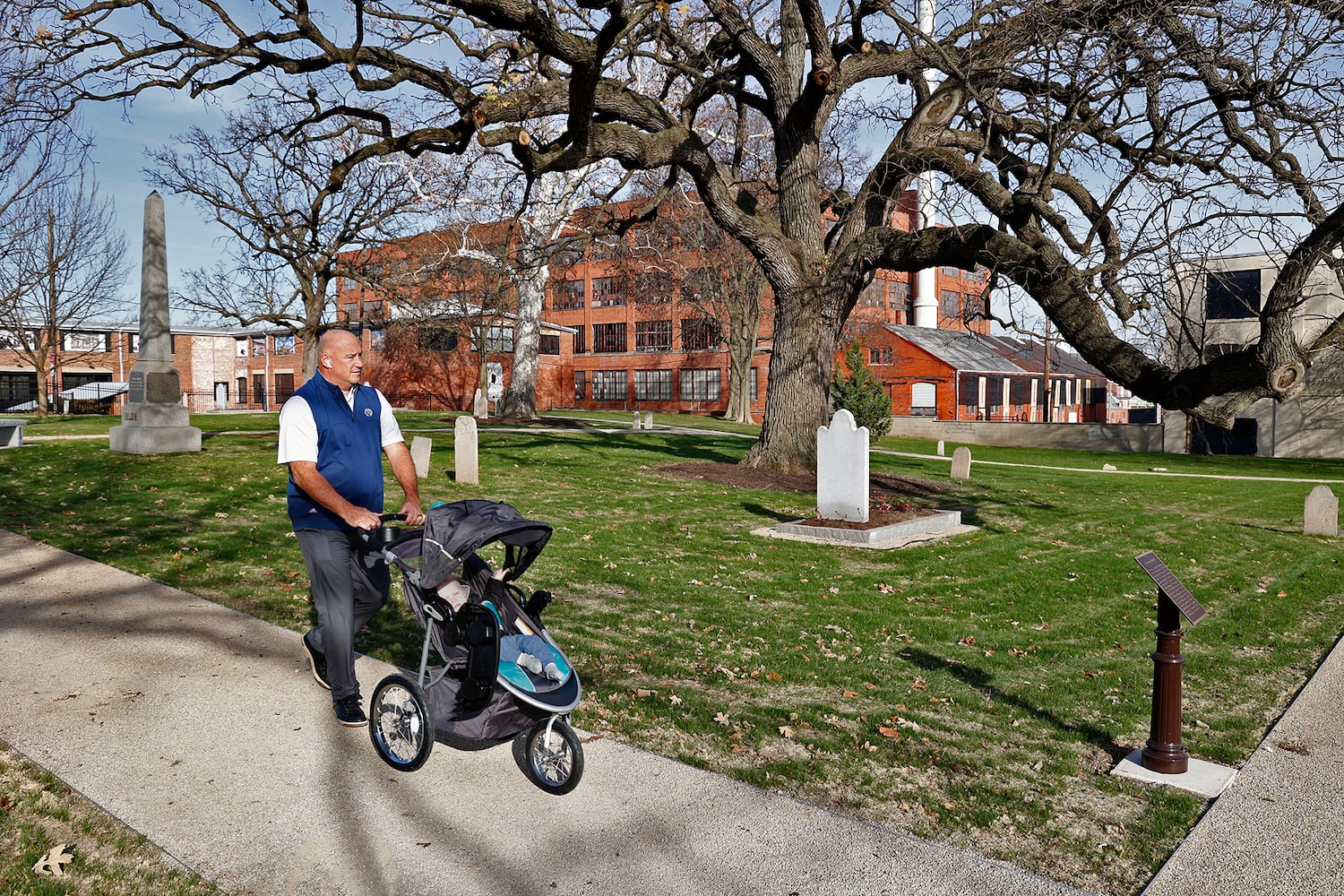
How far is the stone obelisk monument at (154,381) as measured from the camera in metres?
18.3

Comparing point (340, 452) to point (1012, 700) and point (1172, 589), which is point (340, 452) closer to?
point (1172, 589)

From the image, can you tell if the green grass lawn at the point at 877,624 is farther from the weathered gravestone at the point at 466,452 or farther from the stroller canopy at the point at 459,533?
the stroller canopy at the point at 459,533

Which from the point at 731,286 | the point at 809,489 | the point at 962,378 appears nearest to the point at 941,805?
the point at 809,489

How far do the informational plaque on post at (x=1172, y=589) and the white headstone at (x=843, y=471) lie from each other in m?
7.81

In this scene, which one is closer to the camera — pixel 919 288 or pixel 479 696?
pixel 479 696

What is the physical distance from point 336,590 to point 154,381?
52.8ft

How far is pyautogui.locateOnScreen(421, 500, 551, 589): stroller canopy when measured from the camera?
434 centimetres

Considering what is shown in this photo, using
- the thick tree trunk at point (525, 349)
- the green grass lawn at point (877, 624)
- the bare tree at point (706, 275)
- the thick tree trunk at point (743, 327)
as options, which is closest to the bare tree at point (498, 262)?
the thick tree trunk at point (525, 349)

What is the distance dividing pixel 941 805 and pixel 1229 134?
11001 mm

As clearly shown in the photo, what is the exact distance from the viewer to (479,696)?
14.3 feet

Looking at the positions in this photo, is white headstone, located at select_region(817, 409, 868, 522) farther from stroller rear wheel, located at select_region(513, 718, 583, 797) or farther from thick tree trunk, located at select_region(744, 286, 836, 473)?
stroller rear wheel, located at select_region(513, 718, 583, 797)

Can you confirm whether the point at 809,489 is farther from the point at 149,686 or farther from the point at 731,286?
the point at 731,286

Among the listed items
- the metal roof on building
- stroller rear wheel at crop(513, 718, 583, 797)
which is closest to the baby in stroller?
stroller rear wheel at crop(513, 718, 583, 797)

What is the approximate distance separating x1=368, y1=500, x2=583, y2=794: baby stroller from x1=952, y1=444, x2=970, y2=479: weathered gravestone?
18.4 m
